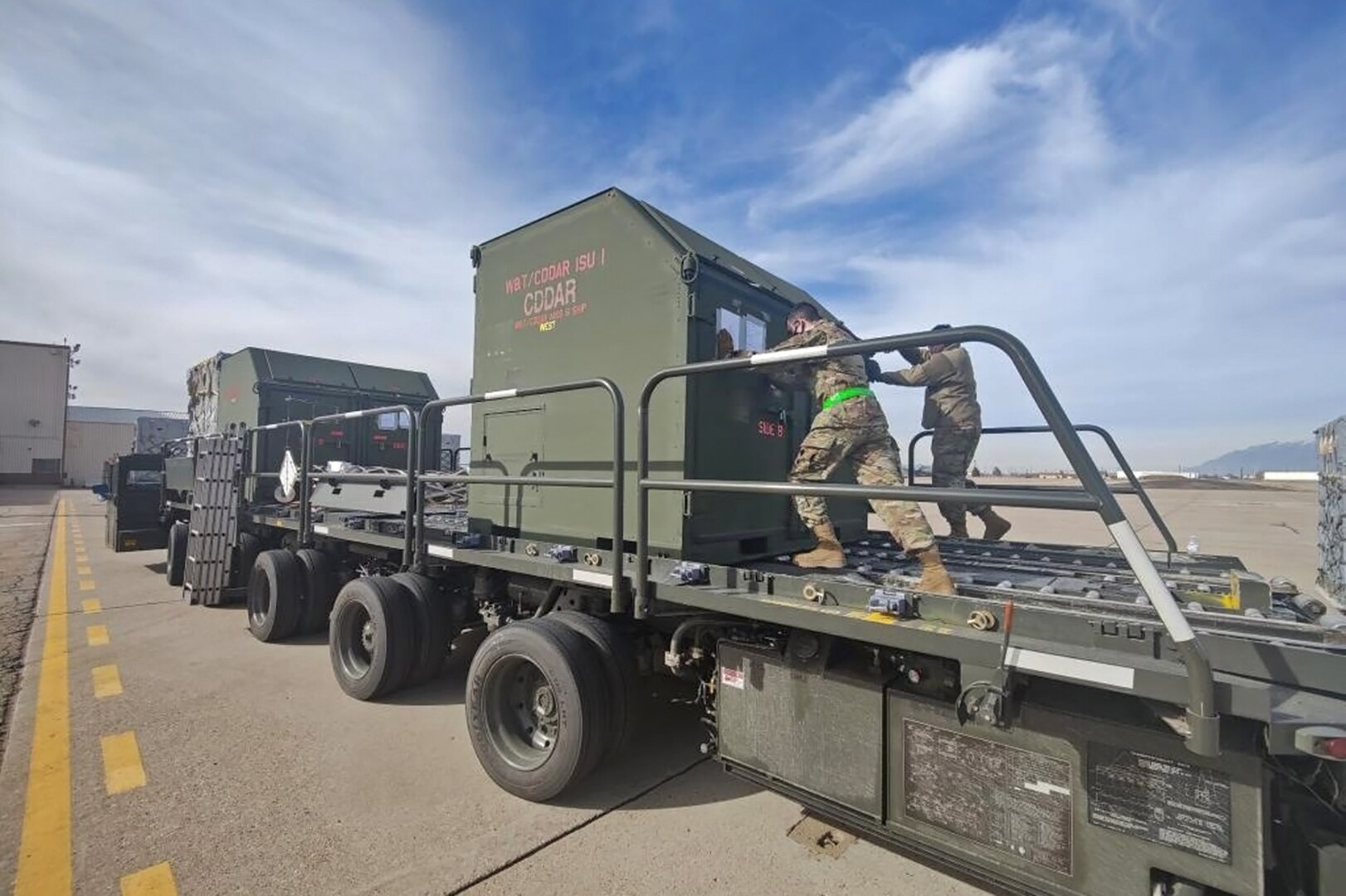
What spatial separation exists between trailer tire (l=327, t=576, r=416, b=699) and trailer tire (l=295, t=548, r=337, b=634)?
157cm

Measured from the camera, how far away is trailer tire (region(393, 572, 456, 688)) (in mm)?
4820

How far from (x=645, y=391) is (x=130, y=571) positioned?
11.5 metres

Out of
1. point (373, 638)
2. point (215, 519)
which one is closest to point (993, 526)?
point (373, 638)

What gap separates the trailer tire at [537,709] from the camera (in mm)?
3373

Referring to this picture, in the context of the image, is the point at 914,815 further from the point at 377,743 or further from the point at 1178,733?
the point at 377,743

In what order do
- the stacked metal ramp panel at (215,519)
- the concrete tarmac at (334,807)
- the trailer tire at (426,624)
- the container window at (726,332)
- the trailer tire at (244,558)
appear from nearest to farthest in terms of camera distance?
the concrete tarmac at (334,807), the container window at (726,332), the trailer tire at (426,624), the stacked metal ramp panel at (215,519), the trailer tire at (244,558)

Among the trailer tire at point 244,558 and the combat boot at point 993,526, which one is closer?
the combat boot at point 993,526

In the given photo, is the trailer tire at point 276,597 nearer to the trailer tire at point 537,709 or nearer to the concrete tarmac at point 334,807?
the concrete tarmac at point 334,807

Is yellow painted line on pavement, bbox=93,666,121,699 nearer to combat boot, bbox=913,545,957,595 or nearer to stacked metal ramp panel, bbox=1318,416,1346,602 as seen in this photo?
combat boot, bbox=913,545,957,595

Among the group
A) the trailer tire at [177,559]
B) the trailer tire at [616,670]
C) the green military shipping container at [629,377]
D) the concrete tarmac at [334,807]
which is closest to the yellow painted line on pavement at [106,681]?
the concrete tarmac at [334,807]

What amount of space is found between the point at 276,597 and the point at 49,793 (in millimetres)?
2913

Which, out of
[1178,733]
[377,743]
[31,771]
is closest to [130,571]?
[31,771]

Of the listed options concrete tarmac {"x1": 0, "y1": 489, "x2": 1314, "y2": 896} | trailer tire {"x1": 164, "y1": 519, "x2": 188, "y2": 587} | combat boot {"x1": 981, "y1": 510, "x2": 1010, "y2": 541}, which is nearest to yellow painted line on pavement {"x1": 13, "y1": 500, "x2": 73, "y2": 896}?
concrete tarmac {"x1": 0, "y1": 489, "x2": 1314, "y2": 896}

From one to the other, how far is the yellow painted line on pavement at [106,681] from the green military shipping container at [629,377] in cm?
299
